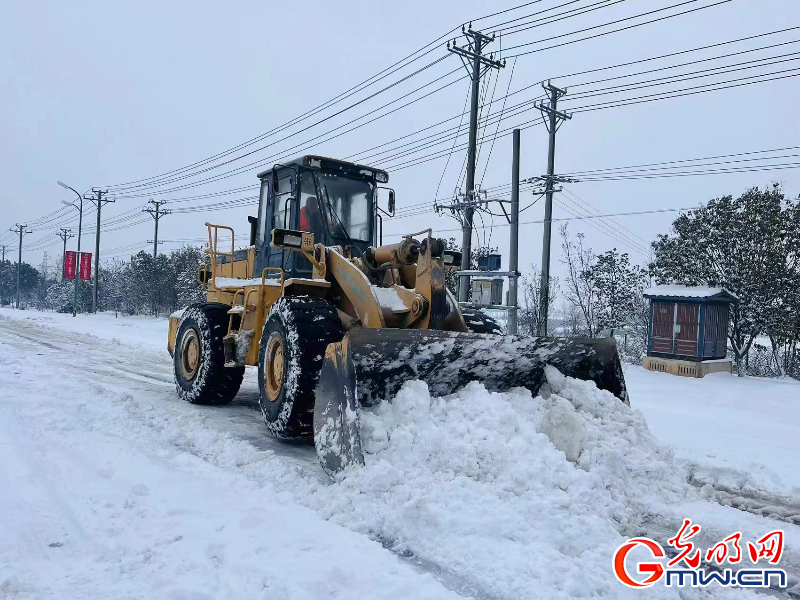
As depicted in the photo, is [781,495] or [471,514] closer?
[471,514]

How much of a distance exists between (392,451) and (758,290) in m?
14.9

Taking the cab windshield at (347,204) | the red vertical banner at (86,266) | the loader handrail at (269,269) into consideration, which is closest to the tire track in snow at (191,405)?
the loader handrail at (269,269)

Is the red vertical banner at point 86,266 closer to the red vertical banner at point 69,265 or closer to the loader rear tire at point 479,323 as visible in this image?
the red vertical banner at point 69,265

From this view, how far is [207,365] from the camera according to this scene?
6820mm

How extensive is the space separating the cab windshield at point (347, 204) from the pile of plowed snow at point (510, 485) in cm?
265

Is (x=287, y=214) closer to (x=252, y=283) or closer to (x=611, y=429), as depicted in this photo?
(x=252, y=283)

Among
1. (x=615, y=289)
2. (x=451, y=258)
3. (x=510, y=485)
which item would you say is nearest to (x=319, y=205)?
(x=451, y=258)

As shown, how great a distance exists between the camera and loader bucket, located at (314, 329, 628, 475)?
4.24m

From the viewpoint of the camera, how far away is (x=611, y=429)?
15.2 feet

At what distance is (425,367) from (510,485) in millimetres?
1355

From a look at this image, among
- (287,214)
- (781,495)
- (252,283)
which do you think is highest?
(287,214)

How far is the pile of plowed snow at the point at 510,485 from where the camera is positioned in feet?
9.88

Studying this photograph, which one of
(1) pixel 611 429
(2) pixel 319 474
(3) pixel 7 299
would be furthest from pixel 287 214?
(3) pixel 7 299

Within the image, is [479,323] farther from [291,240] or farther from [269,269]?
[269,269]
